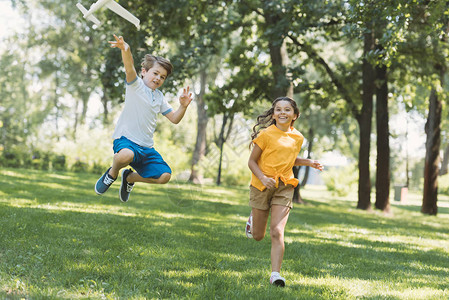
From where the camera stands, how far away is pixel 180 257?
515 centimetres

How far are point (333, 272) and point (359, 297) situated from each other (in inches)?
43.3

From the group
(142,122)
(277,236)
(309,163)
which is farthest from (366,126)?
(277,236)

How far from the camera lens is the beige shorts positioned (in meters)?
4.44

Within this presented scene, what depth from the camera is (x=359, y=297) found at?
4078 millimetres

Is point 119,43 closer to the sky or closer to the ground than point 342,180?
closer to the sky

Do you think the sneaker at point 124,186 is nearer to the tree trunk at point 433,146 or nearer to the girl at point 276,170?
the girl at point 276,170

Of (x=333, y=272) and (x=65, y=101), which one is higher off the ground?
(x=65, y=101)

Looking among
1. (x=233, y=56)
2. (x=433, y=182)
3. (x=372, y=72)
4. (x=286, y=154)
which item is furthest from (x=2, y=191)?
(x=433, y=182)

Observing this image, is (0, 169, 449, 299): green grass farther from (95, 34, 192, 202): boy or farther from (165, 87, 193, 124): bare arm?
(165, 87, 193, 124): bare arm

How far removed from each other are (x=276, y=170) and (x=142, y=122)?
5.52 feet

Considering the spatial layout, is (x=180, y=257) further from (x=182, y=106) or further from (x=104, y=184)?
(x=182, y=106)

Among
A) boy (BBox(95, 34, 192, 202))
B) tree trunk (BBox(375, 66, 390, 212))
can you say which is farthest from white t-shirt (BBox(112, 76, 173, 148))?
tree trunk (BBox(375, 66, 390, 212))

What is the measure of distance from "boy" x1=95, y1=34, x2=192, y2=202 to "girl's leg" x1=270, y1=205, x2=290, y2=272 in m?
1.45

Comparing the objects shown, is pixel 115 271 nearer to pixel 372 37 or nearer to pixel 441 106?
pixel 372 37
